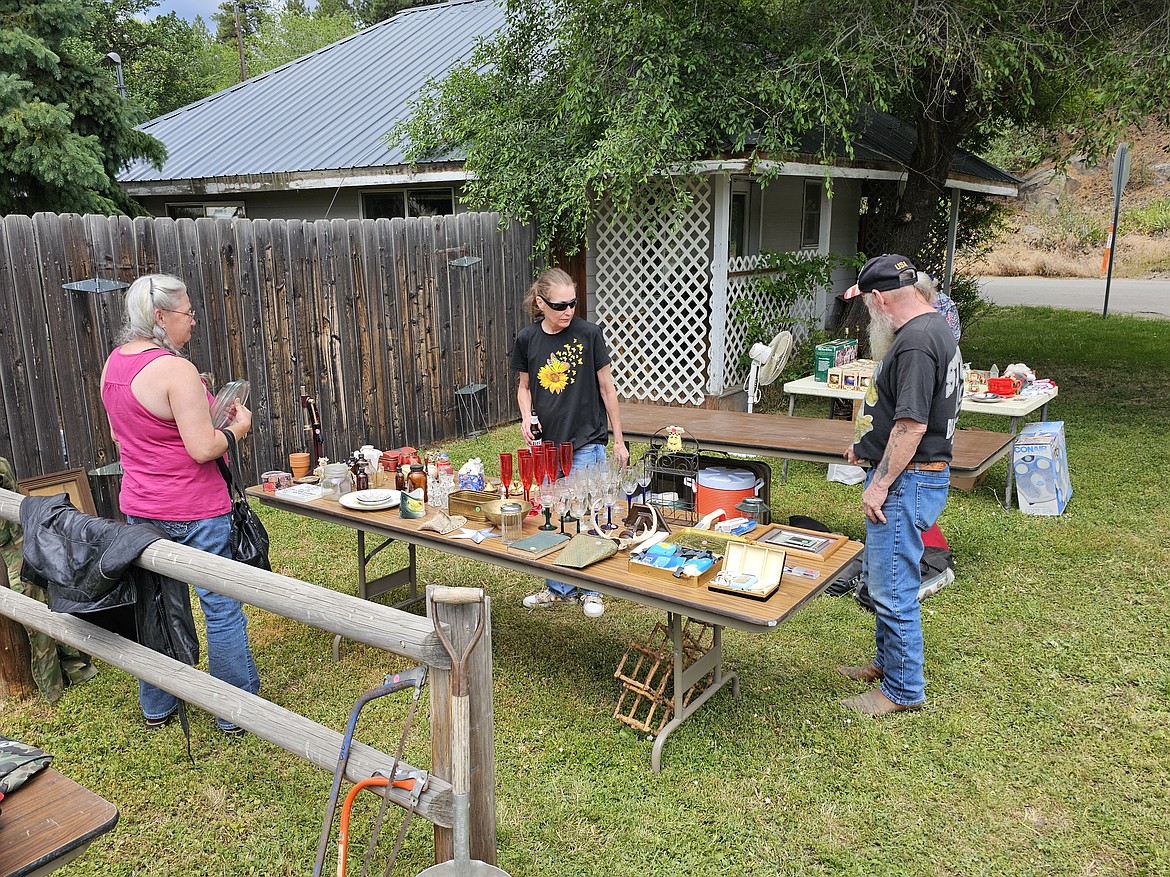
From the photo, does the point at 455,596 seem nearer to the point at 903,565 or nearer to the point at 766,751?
the point at 766,751

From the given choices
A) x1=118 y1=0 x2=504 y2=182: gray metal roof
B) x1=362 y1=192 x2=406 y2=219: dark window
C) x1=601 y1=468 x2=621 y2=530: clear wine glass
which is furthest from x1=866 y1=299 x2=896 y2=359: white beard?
x1=362 y1=192 x2=406 y2=219: dark window

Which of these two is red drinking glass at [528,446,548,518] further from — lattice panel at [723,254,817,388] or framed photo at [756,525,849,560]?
lattice panel at [723,254,817,388]

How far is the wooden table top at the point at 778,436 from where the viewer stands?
16.8 ft

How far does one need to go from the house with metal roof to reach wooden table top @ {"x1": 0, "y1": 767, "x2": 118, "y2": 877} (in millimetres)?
7109

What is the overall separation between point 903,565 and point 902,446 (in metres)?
0.50

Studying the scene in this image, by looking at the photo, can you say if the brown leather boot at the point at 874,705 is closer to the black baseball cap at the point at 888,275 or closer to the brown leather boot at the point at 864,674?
the brown leather boot at the point at 864,674

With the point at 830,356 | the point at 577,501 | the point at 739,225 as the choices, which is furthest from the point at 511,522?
the point at 739,225

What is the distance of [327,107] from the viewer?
12414 millimetres

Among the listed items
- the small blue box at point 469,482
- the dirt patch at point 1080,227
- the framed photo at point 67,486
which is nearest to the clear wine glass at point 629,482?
the small blue box at point 469,482

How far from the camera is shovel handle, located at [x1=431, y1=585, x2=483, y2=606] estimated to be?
6.47 feet

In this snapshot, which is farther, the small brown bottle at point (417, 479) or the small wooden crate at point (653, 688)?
the small brown bottle at point (417, 479)

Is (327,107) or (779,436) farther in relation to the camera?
(327,107)

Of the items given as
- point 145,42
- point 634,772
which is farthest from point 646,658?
point 145,42

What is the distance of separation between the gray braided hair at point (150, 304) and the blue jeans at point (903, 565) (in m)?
2.78
